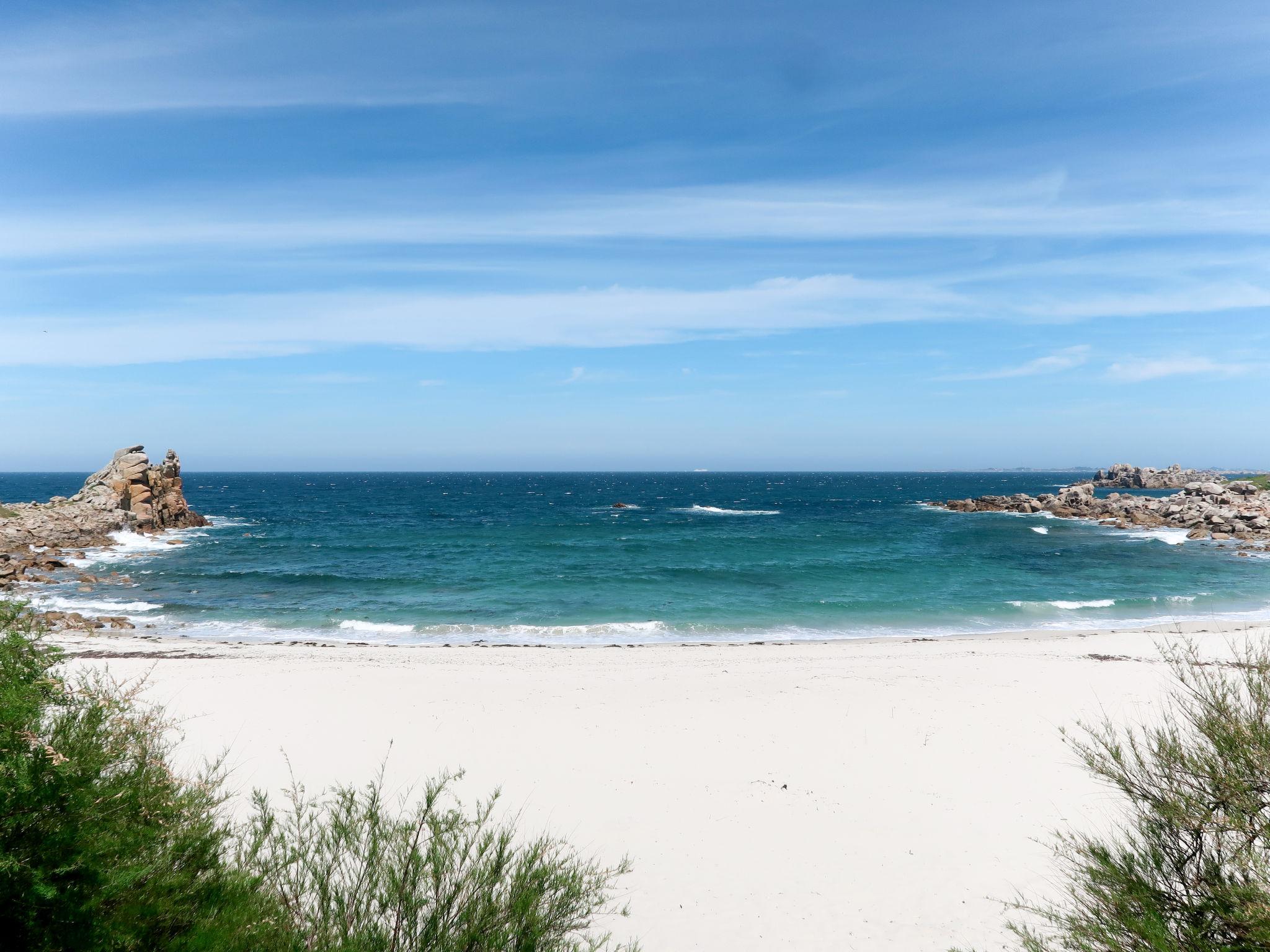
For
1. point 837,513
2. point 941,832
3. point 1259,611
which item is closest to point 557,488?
point 837,513

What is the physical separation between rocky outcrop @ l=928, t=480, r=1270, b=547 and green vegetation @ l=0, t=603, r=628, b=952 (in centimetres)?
5405

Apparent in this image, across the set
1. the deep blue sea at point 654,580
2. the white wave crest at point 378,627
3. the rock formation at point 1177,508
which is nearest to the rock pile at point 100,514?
the deep blue sea at point 654,580

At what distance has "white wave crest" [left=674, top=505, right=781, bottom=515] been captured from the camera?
234 feet

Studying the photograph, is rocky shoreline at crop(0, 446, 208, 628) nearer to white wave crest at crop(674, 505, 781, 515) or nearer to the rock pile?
the rock pile

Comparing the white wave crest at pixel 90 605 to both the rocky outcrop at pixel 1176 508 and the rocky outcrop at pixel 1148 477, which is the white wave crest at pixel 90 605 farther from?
the rocky outcrop at pixel 1148 477

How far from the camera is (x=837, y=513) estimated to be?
7106 centimetres

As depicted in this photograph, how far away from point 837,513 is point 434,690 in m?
61.9

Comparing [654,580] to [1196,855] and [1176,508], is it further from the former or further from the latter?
[1176,508]

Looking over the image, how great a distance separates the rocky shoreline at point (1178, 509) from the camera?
155 feet

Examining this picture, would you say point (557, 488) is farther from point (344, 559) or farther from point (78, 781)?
point (78, 781)

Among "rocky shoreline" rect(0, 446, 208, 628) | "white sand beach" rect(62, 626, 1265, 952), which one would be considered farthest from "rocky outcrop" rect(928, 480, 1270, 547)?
"rocky shoreline" rect(0, 446, 208, 628)

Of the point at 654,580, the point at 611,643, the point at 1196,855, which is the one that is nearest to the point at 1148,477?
the point at 654,580

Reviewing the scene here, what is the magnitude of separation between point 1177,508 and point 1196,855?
6750 cm

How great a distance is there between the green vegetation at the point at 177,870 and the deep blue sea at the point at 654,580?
16341mm
